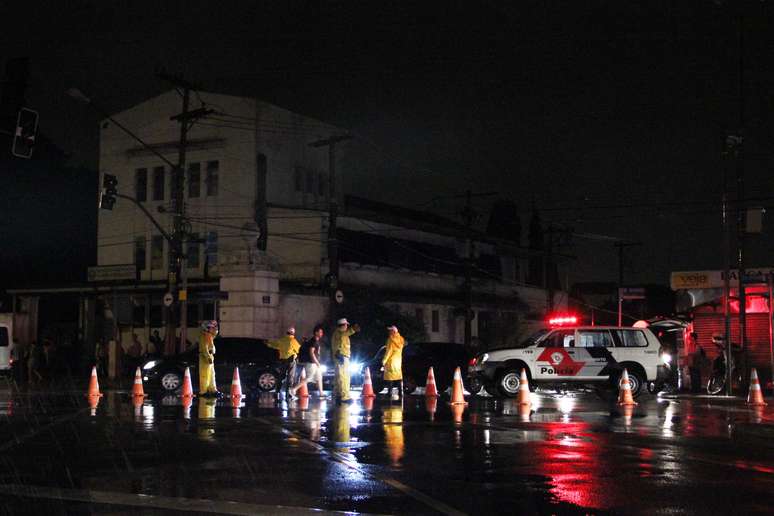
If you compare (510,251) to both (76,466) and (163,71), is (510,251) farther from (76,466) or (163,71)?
(76,466)

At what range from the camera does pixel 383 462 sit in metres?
10.8

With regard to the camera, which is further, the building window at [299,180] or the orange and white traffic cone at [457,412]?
the building window at [299,180]

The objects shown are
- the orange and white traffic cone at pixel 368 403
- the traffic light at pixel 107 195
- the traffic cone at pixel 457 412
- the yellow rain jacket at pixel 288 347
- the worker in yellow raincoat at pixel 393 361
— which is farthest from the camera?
the traffic light at pixel 107 195

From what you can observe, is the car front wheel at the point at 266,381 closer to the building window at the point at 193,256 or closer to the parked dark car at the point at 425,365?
the parked dark car at the point at 425,365

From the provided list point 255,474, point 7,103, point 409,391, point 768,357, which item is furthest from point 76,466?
point 768,357

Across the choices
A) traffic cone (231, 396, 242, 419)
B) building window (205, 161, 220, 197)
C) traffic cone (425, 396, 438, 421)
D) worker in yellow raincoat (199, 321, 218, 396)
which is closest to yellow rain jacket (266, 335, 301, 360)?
traffic cone (231, 396, 242, 419)

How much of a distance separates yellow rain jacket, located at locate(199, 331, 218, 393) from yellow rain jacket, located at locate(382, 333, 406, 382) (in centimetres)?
390

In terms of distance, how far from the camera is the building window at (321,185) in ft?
170

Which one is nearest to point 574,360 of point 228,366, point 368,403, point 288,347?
point 368,403

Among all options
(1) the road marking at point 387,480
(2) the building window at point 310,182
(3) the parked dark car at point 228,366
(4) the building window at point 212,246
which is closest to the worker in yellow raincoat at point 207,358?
(3) the parked dark car at point 228,366

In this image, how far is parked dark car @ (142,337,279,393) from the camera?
2581cm

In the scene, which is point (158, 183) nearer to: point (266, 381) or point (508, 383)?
point (266, 381)

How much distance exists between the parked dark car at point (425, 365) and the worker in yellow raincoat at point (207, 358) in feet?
19.6

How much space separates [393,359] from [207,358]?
416 centimetres
